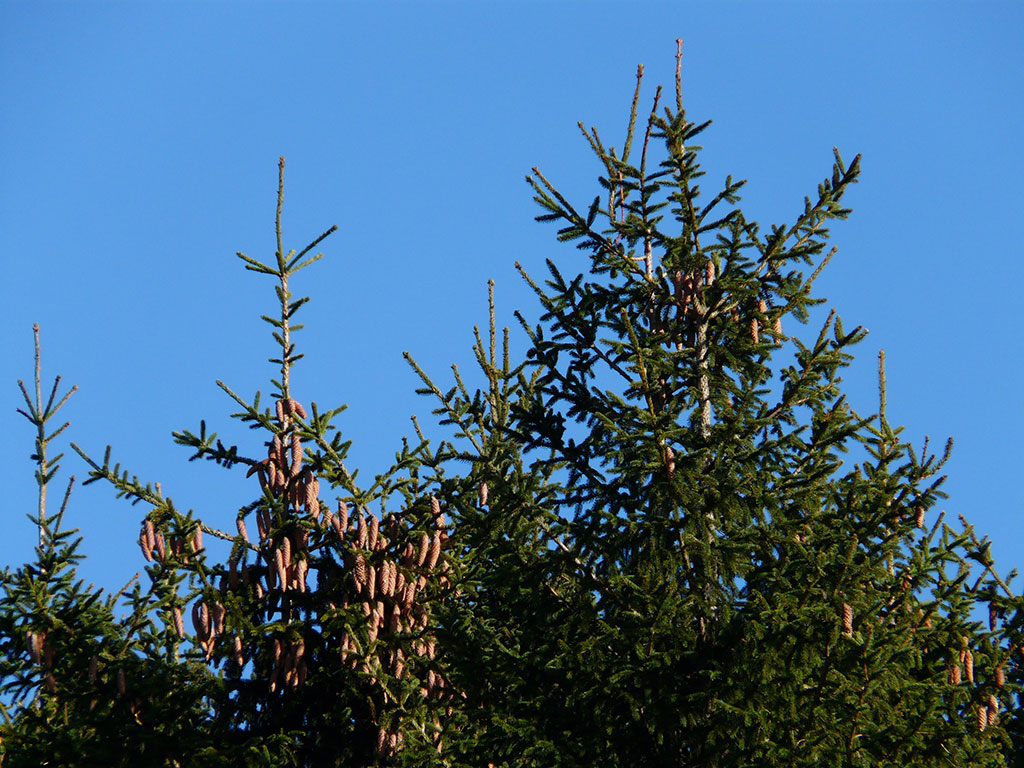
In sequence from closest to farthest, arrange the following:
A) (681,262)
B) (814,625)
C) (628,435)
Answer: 1. (814,625)
2. (628,435)
3. (681,262)

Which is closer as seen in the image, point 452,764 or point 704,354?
point 452,764

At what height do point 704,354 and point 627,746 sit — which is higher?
point 704,354

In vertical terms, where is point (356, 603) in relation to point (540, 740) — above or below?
above

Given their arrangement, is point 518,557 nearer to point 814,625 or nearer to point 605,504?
point 605,504

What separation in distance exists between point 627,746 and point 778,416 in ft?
8.25

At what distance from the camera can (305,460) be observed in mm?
8781

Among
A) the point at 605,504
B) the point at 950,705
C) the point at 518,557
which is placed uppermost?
the point at 605,504

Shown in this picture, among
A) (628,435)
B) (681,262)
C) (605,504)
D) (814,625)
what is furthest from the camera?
(681,262)

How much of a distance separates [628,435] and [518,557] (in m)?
1.13

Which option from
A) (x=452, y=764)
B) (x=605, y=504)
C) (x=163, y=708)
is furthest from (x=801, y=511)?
(x=163, y=708)

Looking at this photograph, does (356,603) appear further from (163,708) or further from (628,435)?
(628,435)

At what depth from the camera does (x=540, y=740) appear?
22.9 ft

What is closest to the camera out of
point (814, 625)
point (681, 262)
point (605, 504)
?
point (814, 625)

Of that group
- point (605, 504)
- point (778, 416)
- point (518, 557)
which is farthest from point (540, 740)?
point (778, 416)
